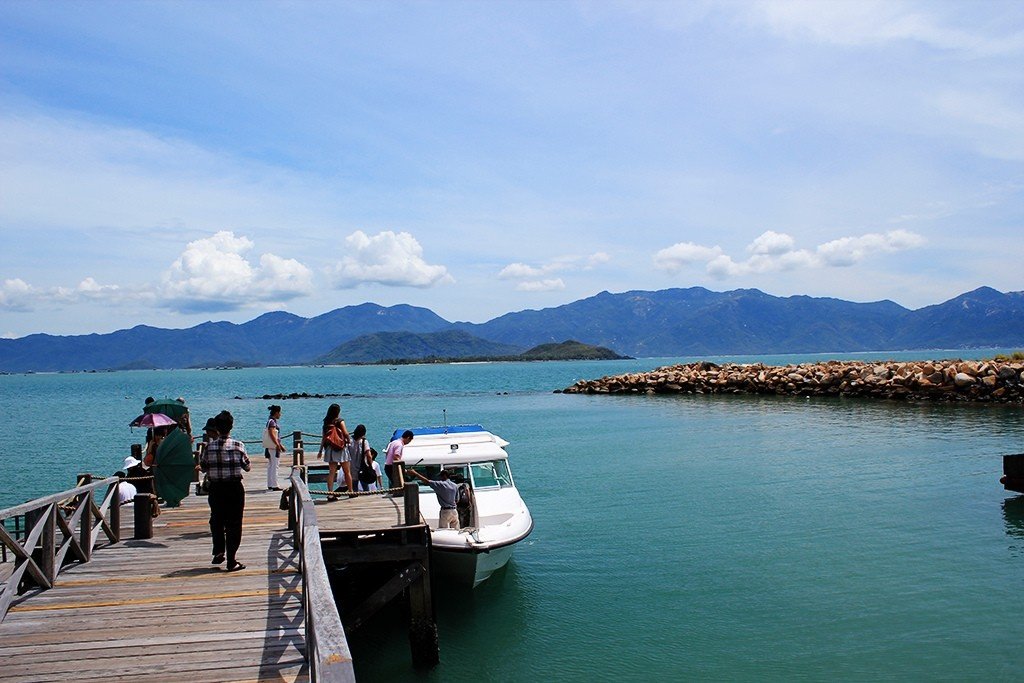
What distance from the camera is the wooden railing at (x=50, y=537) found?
980 centimetres

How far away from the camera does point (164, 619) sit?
30.7 feet

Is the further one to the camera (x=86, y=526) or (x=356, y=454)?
(x=356, y=454)

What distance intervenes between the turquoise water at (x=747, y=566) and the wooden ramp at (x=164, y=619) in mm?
3734

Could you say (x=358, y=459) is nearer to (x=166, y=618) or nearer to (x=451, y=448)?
(x=451, y=448)

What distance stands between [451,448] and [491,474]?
44.6 inches

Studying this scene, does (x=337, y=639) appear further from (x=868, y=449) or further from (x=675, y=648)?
(x=868, y=449)

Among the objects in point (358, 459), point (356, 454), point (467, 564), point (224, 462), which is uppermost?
point (224, 462)

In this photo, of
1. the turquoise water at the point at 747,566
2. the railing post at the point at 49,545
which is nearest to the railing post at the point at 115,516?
the railing post at the point at 49,545

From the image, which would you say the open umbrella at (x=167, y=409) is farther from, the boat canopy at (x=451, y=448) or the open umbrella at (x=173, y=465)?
the boat canopy at (x=451, y=448)

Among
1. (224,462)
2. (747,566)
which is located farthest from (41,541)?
(747,566)

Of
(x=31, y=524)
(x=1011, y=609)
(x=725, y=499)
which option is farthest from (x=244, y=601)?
(x=725, y=499)

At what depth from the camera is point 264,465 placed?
25.0m

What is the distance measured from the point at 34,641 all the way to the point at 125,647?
111 cm

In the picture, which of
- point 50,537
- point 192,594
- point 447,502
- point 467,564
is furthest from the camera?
point 447,502
